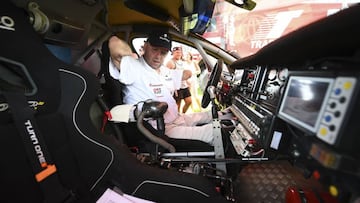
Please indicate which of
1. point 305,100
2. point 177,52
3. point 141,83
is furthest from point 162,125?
point 177,52

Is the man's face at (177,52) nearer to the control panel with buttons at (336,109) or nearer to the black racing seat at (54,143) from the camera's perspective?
the black racing seat at (54,143)

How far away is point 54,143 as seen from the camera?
869 millimetres

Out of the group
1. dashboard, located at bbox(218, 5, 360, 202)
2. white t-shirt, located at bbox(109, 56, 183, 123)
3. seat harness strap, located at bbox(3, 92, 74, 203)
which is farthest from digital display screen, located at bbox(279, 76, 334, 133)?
white t-shirt, located at bbox(109, 56, 183, 123)

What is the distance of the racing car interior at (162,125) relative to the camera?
1.41ft

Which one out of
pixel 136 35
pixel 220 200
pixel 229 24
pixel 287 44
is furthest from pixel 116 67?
pixel 229 24

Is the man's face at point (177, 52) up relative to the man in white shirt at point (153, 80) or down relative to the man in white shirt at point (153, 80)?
up

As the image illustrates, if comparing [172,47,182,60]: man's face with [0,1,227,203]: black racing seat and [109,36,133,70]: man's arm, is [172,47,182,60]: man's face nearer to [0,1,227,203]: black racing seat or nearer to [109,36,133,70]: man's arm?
[109,36,133,70]: man's arm

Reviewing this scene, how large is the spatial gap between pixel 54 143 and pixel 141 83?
103 cm

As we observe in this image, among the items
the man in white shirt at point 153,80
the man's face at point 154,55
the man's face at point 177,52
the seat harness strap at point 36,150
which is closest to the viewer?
the seat harness strap at point 36,150

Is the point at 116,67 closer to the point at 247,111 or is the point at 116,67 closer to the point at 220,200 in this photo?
the point at 247,111

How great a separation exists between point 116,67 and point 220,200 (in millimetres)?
1297

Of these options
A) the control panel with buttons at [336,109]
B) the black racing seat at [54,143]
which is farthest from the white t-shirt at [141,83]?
the control panel with buttons at [336,109]

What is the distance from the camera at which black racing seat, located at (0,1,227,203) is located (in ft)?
2.49

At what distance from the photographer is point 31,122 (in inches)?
30.5
